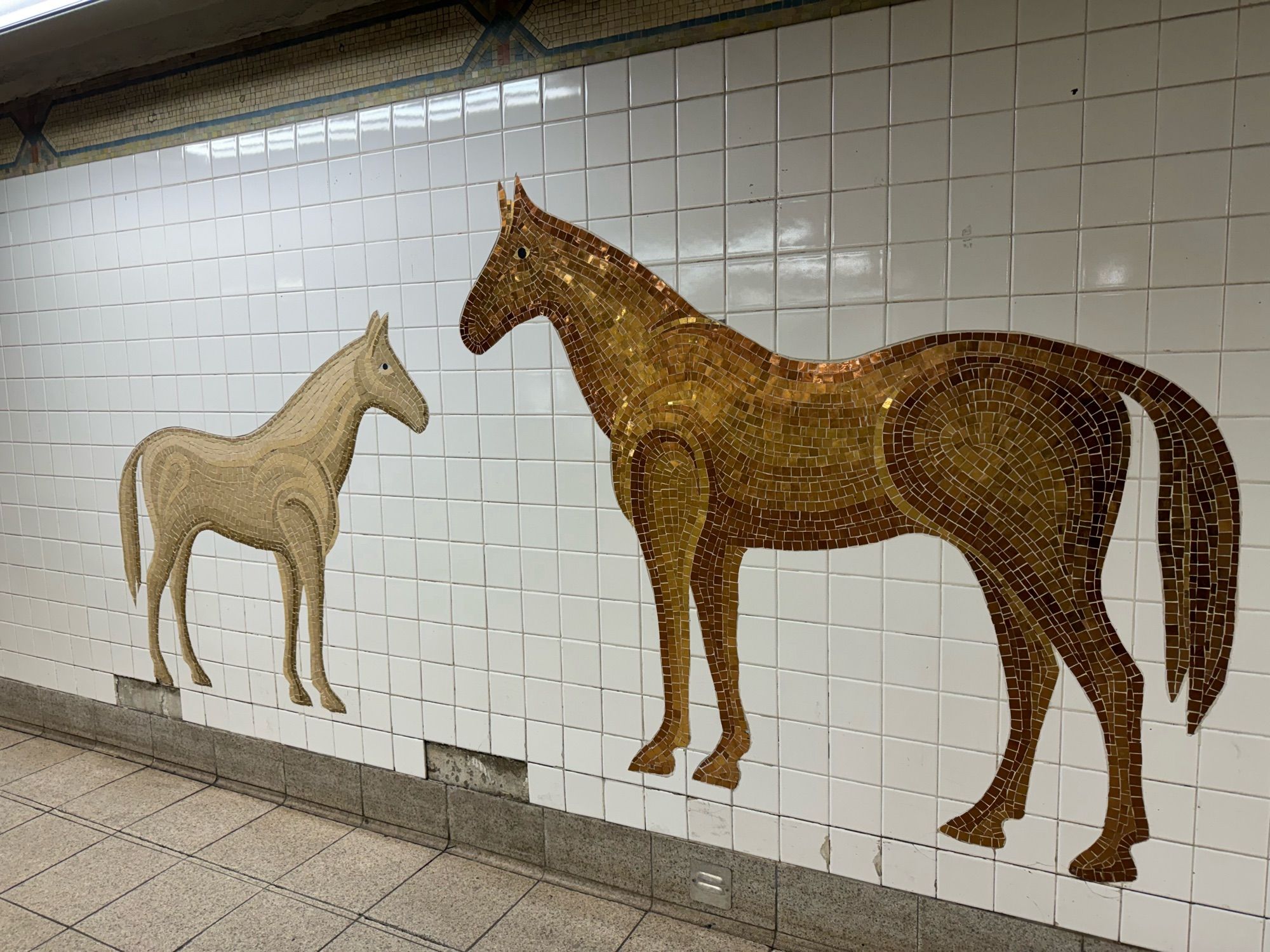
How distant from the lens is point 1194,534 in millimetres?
1972

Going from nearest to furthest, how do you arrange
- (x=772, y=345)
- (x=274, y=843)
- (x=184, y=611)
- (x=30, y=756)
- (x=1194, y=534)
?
(x=1194, y=534) → (x=772, y=345) → (x=274, y=843) → (x=184, y=611) → (x=30, y=756)

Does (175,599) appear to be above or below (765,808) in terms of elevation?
above

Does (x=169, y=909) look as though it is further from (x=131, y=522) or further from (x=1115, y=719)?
(x=1115, y=719)

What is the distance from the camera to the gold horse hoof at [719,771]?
2.53 metres

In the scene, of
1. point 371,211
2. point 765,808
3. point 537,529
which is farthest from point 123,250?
point 765,808

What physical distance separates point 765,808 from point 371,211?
2332 millimetres

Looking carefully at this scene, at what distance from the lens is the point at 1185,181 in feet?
6.22

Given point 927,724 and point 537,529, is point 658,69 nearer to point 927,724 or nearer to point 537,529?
point 537,529

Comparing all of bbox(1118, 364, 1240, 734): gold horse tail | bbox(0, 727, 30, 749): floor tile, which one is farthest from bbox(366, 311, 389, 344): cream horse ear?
bbox(0, 727, 30, 749): floor tile

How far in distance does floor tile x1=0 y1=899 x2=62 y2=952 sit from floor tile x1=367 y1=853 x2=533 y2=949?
986 millimetres

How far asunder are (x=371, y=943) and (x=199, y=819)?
117cm

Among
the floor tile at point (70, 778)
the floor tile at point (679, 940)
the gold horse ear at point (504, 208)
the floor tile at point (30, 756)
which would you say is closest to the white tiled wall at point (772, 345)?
the gold horse ear at point (504, 208)

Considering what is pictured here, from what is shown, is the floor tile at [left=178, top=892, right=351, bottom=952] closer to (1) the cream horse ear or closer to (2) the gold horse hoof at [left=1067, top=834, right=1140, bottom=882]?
(1) the cream horse ear

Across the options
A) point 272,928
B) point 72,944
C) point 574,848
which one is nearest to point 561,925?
point 574,848
